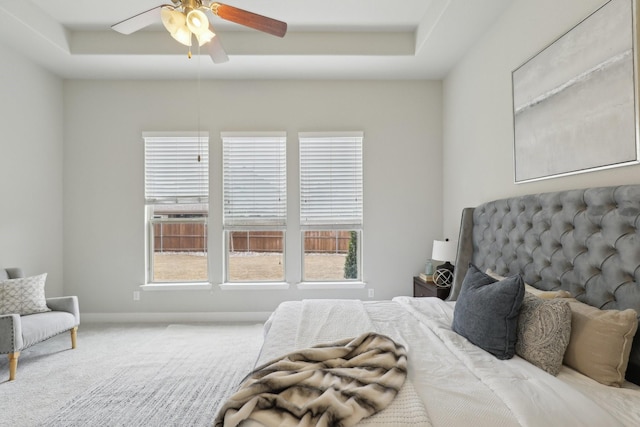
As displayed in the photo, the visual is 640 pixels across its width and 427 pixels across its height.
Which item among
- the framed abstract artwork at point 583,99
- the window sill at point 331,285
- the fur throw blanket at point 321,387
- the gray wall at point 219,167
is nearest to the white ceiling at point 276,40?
the gray wall at point 219,167

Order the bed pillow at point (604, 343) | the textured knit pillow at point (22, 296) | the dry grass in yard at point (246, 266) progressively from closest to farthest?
→ the bed pillow at point (604, 343) < the textured knit pillow at point (22, 296) < the dry grass in yard at point (246, 266)

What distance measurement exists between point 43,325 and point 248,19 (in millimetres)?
3052

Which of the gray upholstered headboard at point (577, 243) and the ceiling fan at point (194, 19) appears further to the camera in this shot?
the ceiling fan at point (194, 19)

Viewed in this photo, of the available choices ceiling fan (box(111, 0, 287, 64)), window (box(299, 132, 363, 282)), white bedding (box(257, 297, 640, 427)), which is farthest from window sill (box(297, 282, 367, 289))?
ceiling fan (box(111, 0, 287, 64))

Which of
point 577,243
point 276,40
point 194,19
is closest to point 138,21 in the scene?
point 194,19

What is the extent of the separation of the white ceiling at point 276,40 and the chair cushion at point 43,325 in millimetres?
2596

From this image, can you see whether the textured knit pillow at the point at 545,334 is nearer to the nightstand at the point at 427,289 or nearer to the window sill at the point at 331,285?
the nightstand at the point at 427,289

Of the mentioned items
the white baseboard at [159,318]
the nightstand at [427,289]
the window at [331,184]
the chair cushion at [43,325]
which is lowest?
the white baseboard at [159,318]

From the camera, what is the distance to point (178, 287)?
3.97m

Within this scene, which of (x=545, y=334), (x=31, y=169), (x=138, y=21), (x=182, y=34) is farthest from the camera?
(x=31, y=169)

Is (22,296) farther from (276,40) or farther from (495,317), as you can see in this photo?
(495,317)

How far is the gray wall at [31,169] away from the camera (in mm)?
3252

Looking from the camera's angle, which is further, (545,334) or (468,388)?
(545,334)

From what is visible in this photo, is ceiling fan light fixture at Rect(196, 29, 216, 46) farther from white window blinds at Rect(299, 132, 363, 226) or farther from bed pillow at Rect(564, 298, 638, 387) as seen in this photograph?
bed pillow at Rect(564, 298, 638, 387)
